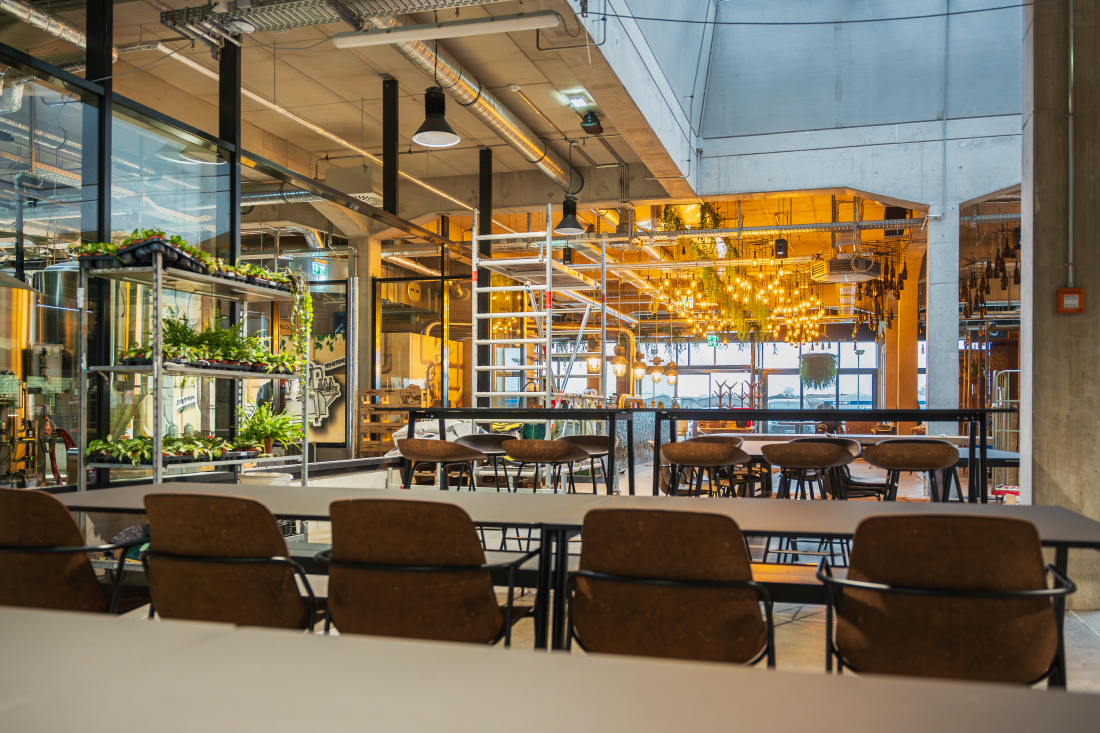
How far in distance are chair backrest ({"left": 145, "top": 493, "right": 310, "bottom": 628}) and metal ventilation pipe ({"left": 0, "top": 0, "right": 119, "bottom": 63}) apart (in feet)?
13.6

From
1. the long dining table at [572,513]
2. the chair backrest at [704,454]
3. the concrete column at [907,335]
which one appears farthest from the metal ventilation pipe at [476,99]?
the concrete column at [907,335]

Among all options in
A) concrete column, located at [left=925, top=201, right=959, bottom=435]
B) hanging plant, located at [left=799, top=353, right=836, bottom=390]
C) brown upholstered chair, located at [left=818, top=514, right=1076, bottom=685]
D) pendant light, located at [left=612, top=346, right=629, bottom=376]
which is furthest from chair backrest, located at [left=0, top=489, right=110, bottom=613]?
hanging plant, located at [left=799, top=353, right=836, bottom=390]

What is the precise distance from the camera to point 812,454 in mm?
5000

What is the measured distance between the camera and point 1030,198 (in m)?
4.93

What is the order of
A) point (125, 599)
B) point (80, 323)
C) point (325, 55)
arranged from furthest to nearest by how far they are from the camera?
point (325, 55)
point (80, 323)
point (125, 599)

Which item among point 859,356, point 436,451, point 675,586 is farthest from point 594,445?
point 859,356

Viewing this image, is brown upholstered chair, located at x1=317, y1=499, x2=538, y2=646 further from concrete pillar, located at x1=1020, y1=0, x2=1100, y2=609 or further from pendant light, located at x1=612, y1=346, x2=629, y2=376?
pendant light, located at x1=612, y1=346, x2=629, y2=376

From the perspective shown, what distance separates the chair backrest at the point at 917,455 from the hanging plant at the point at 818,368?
18579 millimetres

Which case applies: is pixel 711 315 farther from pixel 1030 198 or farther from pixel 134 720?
pixel 134 720

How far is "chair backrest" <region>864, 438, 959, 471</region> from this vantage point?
4809 mm

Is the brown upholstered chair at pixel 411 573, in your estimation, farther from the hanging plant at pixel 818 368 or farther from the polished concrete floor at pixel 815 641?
the hanging plant at pixel 818 368

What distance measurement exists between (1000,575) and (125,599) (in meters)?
2.66

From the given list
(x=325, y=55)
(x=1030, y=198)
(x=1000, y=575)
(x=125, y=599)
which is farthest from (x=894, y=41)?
(x=125, y=599)

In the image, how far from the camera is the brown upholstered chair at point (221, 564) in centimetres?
236
